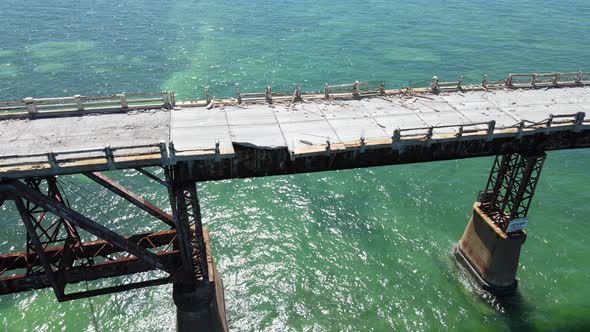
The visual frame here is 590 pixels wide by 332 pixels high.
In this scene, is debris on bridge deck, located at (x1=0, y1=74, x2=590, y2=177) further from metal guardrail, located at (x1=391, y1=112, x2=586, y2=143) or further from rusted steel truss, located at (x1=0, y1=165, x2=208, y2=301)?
rusted steel truss, located at (x1=0, y1=165, x2=208, y2=301)

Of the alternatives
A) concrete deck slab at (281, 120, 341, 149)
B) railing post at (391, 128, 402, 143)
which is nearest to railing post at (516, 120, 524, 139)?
railing post at (391, 128, 402, 143)

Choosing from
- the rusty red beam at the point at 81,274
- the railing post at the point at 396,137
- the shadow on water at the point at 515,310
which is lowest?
the shadow on water at the point at 515,310

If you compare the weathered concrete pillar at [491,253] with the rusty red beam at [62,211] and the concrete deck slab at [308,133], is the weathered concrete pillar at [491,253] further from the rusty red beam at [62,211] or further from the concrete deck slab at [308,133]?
the rusty red beam at [62,211]

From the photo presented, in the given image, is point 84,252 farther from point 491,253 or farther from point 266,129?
point 491,253

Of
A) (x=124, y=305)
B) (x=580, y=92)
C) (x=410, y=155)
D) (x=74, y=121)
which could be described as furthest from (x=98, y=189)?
(x=580, y=92)

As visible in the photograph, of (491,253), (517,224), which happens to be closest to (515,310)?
(491,253)

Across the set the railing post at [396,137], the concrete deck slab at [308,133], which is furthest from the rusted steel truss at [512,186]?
the concrete deck slab at [308,133]
